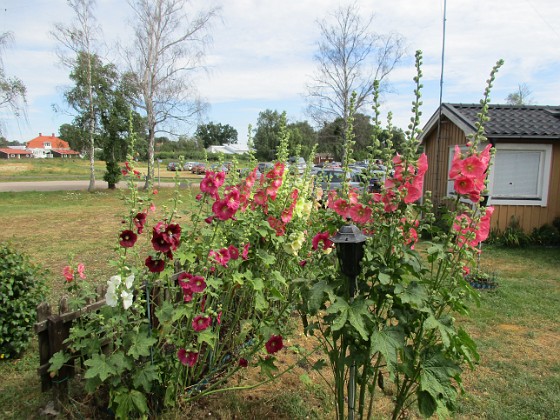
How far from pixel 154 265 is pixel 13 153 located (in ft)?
314

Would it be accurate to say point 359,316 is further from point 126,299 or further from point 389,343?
point 126,299

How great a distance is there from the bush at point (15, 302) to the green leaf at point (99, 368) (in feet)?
5.25

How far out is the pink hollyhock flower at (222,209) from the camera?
6.92ft

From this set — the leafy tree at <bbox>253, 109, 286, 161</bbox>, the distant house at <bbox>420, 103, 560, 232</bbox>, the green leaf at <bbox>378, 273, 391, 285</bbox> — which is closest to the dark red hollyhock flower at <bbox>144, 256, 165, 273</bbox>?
the green leaf at <bbox>378, 273, 391, 285</bbox>

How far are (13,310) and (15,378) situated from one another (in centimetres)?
50

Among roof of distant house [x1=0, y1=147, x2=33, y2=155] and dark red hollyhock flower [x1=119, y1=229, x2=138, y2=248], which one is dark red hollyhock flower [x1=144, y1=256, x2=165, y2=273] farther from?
roof of distant house [x1=0, y1=147, x2=33, y2=155]

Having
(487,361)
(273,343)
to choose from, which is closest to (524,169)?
(487,361)

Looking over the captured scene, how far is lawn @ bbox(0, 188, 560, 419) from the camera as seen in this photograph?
2590 millimetres

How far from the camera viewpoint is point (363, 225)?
6.53ft

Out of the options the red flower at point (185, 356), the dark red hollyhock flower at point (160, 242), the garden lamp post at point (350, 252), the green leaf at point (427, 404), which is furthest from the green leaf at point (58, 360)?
the green leaf at point (427, 404)

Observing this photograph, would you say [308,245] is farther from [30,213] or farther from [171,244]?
[30,213]

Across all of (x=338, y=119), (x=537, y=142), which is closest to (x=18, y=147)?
(x=338, y=119)

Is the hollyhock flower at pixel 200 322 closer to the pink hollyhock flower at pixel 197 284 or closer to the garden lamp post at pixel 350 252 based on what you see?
the pink hollyhock flower at pixel 197 284

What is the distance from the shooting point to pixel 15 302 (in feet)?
9.93
